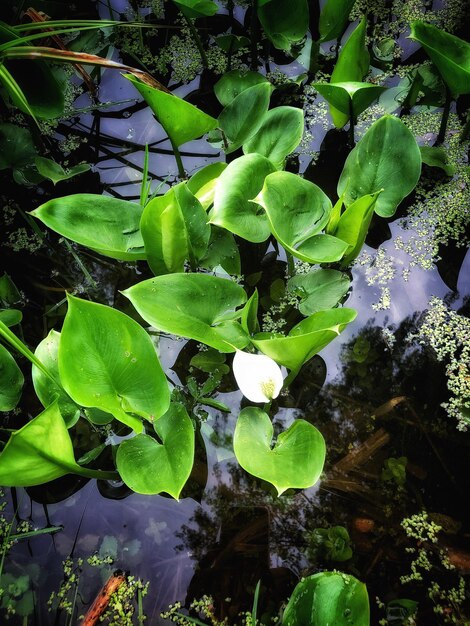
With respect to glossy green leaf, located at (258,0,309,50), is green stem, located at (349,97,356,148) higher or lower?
lower

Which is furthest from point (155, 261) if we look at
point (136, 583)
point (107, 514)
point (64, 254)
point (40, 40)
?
point (40, 40)

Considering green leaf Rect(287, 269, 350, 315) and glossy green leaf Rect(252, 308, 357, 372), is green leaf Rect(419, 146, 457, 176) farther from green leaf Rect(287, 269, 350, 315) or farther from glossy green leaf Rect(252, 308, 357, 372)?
glossy green leaf Rect(252, 308, 357, 372)

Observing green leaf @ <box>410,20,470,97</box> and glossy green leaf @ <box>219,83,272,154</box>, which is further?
glossy green leaf @ <box>219,83,272,154</box>

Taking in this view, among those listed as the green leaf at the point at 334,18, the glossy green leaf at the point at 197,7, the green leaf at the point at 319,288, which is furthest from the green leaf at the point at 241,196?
the green leaf at the point at 334,18

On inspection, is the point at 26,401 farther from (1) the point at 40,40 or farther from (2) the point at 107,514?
(1) the point at 40,40

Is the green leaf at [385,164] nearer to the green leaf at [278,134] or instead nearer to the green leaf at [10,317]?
the green leaf at [278,134]

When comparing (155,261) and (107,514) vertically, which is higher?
(155,261)

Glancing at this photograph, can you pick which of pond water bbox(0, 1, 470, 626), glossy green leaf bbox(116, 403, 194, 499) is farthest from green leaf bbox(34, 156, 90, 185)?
glossy green leaf bbox(116, 403, 194, 499)

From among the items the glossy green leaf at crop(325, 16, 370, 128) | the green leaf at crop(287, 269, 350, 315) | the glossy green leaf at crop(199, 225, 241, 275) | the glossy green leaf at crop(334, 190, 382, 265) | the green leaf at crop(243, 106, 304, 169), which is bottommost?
the green leaf at crop(287, 269, 350, 315)
